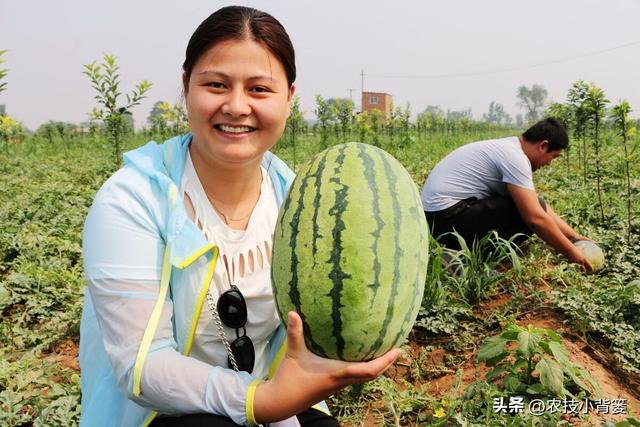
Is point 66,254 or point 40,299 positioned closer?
point 40,299

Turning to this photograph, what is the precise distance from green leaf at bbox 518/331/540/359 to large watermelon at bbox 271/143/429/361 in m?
1.05

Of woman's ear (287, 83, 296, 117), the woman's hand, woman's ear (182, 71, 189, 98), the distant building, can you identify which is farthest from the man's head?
the distant building

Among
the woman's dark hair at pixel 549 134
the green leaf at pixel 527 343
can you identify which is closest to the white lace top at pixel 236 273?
the green leaf at pixel 527 343

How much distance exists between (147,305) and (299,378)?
1.67ft

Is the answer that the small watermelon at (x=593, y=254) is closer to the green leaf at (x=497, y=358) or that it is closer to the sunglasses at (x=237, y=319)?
the green leaf at (x=497, y=358)

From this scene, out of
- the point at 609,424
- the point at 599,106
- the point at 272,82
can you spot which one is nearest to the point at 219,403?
the point at 272,82

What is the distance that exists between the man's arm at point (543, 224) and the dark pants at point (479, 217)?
0.16 metres

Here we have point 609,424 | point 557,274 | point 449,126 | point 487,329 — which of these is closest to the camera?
point 609,424

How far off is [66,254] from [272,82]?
3899 mm

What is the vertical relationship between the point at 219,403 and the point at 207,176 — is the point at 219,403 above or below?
below

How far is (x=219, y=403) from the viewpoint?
151 cm

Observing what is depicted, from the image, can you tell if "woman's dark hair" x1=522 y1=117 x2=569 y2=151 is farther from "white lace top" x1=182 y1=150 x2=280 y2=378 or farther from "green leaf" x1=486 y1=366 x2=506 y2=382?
"white lace top" x1=182 y1=150 x2=280 y2=378

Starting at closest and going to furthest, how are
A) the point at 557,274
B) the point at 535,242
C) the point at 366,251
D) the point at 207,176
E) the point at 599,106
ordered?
1. the point at 366,251
2. the point at 207,176
3. the point at 557,274
4. the point at 535,242
5. the point at 599,106

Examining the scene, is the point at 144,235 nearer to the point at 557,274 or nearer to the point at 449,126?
the point at 557,274
